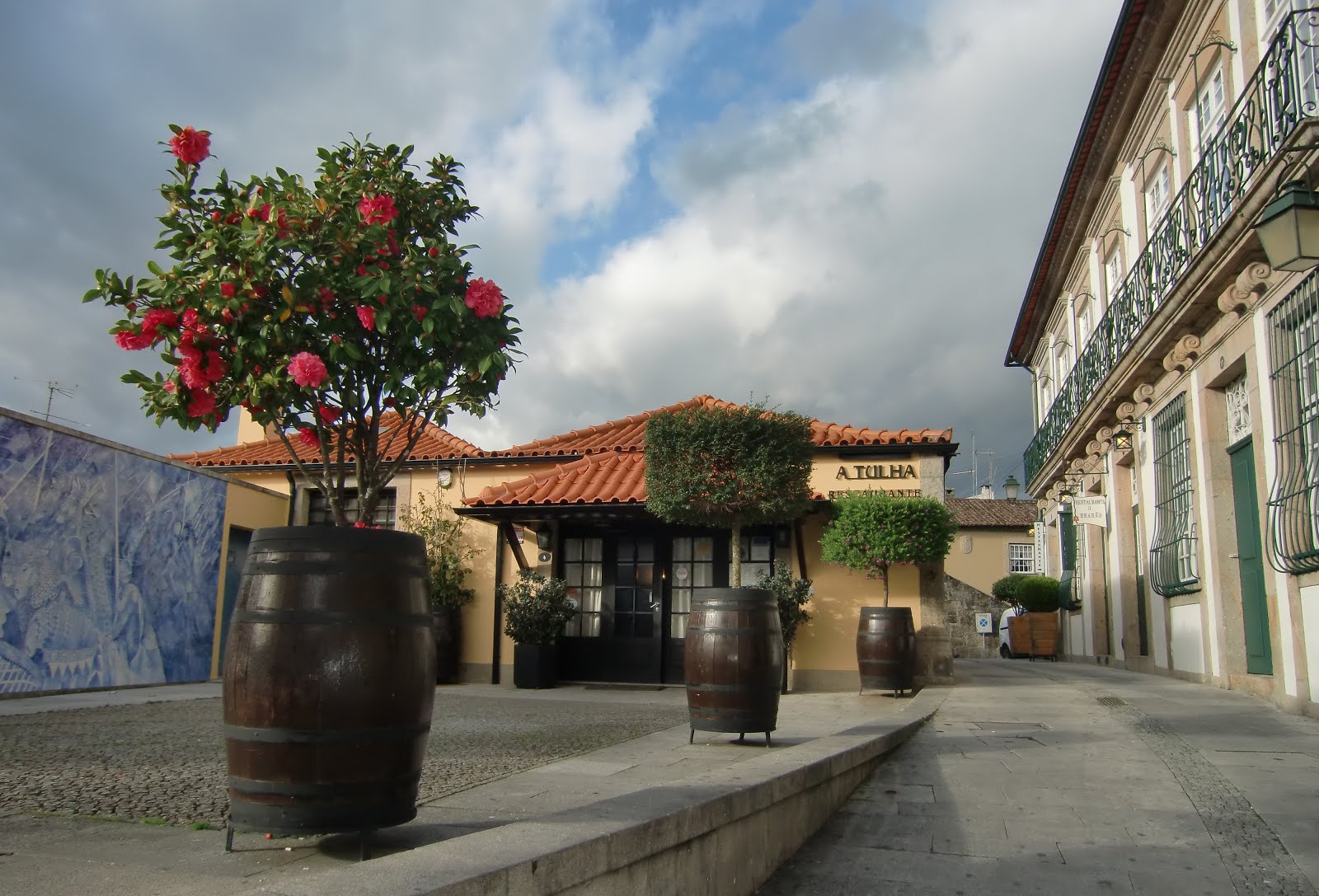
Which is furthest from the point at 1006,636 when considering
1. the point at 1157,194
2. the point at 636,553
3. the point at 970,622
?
the point at 636,553

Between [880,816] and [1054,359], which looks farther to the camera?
[1054,359]

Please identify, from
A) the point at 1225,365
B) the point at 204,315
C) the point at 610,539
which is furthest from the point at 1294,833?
the point at 610,539

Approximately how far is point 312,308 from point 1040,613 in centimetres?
2024

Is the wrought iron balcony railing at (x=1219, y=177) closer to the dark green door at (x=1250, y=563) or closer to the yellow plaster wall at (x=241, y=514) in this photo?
the dark green door at (x=1250, y=563)

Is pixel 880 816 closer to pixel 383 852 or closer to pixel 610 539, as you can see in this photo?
pixel 383 852

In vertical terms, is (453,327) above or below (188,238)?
below

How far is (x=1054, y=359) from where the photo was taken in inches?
811

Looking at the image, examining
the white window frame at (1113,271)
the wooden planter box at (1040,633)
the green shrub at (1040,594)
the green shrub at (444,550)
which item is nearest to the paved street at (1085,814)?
the green shrub at (444,550)

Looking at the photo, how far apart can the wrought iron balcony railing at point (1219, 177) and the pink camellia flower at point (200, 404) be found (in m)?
7.21

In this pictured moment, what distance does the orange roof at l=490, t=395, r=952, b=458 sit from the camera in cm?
1170

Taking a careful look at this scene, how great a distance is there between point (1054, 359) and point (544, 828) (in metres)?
20.2

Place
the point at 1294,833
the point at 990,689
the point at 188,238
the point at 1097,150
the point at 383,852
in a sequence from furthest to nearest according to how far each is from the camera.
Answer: the point at 1097,150 → the point at 990,689 → the point at 1294,833 → the point at 188,238 → the point at 383,852

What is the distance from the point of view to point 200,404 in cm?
330

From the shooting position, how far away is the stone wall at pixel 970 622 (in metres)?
30.5
